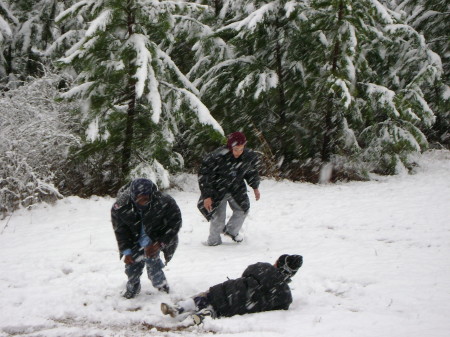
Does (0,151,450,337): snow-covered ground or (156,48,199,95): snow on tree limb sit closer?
(0,151,450,337): snow-covered ground

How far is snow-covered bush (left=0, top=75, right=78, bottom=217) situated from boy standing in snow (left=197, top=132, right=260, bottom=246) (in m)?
3.94

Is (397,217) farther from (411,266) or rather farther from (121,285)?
(121,285)

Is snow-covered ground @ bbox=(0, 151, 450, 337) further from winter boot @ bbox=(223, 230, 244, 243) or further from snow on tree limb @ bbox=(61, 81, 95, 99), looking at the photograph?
snow on tree limb @ bbox=(61, 81, 95, 99)

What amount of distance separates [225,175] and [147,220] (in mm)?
2373

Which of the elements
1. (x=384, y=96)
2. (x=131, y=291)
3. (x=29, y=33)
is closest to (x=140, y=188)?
(x=131, y=291)

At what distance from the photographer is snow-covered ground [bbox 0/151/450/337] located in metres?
4.80

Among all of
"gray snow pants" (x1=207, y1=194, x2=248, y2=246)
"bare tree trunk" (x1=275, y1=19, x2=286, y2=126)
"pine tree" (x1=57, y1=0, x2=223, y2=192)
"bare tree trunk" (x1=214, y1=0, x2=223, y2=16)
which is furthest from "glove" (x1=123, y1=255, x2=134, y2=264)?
"bare tree trunk" (x1=214, y1=0, x2=223, y2=16)

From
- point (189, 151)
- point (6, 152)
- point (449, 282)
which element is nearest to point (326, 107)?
point (189, 151)

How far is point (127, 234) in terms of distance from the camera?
518cm

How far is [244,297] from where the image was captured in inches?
196

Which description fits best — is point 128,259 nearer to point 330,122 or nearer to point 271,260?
point 271,260

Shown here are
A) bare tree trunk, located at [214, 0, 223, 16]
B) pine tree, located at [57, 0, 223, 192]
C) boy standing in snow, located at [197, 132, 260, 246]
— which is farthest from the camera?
bare tree trunk, located at [214, 0, 223, 16]

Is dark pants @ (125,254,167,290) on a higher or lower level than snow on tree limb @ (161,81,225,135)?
lower

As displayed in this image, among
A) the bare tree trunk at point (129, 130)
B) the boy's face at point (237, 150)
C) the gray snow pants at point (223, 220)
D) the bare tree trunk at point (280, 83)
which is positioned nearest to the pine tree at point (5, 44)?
the bare tree trunk at point (129, 130)
